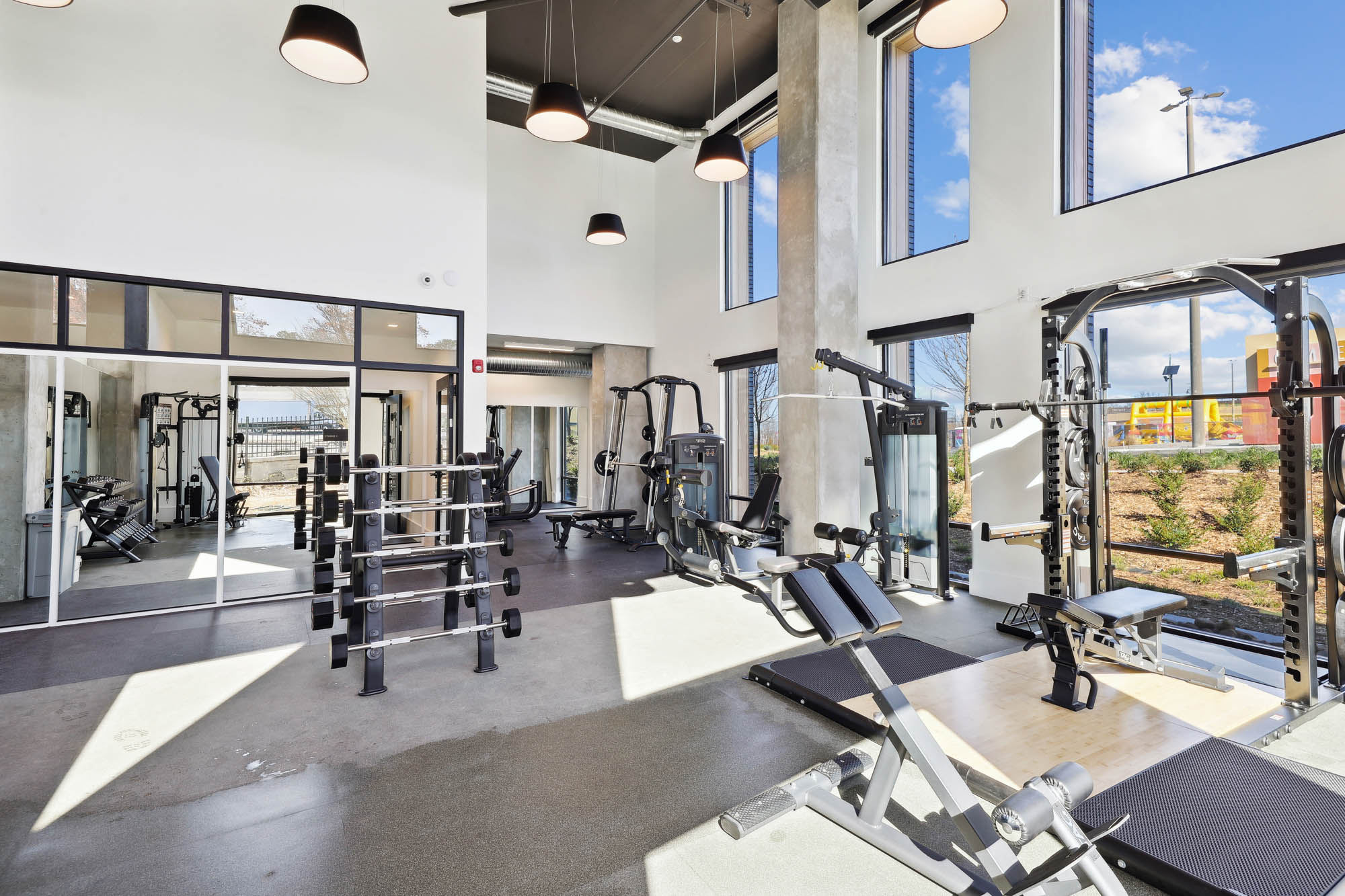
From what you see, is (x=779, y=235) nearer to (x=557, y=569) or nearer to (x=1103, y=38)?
(x=1103, y=38)

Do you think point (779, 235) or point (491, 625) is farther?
point (779, 235)

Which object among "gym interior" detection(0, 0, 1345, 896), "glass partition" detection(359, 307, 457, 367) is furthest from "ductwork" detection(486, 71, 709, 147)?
"glass partition" detection(359, 307, 457, 367)

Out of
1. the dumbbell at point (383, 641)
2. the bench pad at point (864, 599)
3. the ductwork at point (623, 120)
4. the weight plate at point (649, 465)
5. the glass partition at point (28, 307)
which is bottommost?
the dumbbell at point (383, 641)

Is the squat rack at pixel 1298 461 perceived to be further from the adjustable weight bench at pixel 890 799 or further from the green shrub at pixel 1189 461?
the adjustable weight bench at pixel 890 799

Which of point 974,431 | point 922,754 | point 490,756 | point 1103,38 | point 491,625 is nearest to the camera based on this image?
point 922,754

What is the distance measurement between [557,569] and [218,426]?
336cm

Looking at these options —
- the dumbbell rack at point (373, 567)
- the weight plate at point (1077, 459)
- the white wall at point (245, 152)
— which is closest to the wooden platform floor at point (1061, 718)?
the weight plate at point (1077, 459)

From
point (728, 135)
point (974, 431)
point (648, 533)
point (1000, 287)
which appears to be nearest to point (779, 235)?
point (728, 135)

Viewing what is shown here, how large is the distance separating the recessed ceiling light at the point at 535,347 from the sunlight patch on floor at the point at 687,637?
5.47m

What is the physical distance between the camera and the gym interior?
2.27 m

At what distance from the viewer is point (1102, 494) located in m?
4.21

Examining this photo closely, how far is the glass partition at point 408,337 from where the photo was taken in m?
5.96

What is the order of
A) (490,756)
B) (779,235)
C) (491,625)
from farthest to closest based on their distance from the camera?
1. (779,235)
2. (491,625)
3. (490,756)

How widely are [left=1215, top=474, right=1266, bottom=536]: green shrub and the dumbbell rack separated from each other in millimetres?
4990
